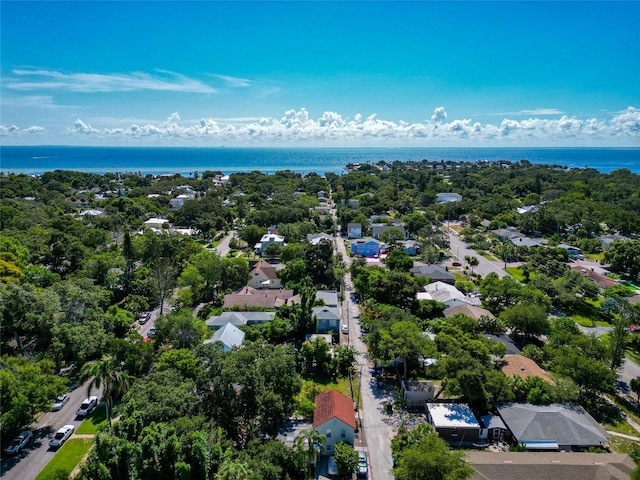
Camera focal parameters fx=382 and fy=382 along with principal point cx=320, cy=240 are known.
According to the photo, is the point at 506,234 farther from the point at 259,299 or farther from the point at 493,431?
the point at 493,431

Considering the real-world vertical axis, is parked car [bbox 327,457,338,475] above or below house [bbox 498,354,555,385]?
below

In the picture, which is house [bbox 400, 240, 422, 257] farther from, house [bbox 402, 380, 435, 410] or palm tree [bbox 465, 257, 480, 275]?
house [bbox 402, 380, 435, 410]

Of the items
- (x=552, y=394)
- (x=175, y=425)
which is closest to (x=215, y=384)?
(x=175, y=425)

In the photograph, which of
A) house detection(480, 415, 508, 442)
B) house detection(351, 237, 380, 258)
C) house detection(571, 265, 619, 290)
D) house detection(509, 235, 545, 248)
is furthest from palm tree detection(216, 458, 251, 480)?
house detection(509, 235, 545, 248)

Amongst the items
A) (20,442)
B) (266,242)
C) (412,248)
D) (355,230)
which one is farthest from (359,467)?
(355,230)

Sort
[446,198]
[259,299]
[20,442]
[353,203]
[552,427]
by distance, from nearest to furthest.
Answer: [20,442]
[552,427]
[259,299]
[353,203]
[446,198]

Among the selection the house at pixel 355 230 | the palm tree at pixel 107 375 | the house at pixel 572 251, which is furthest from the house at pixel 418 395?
the house at pixel 355 230
